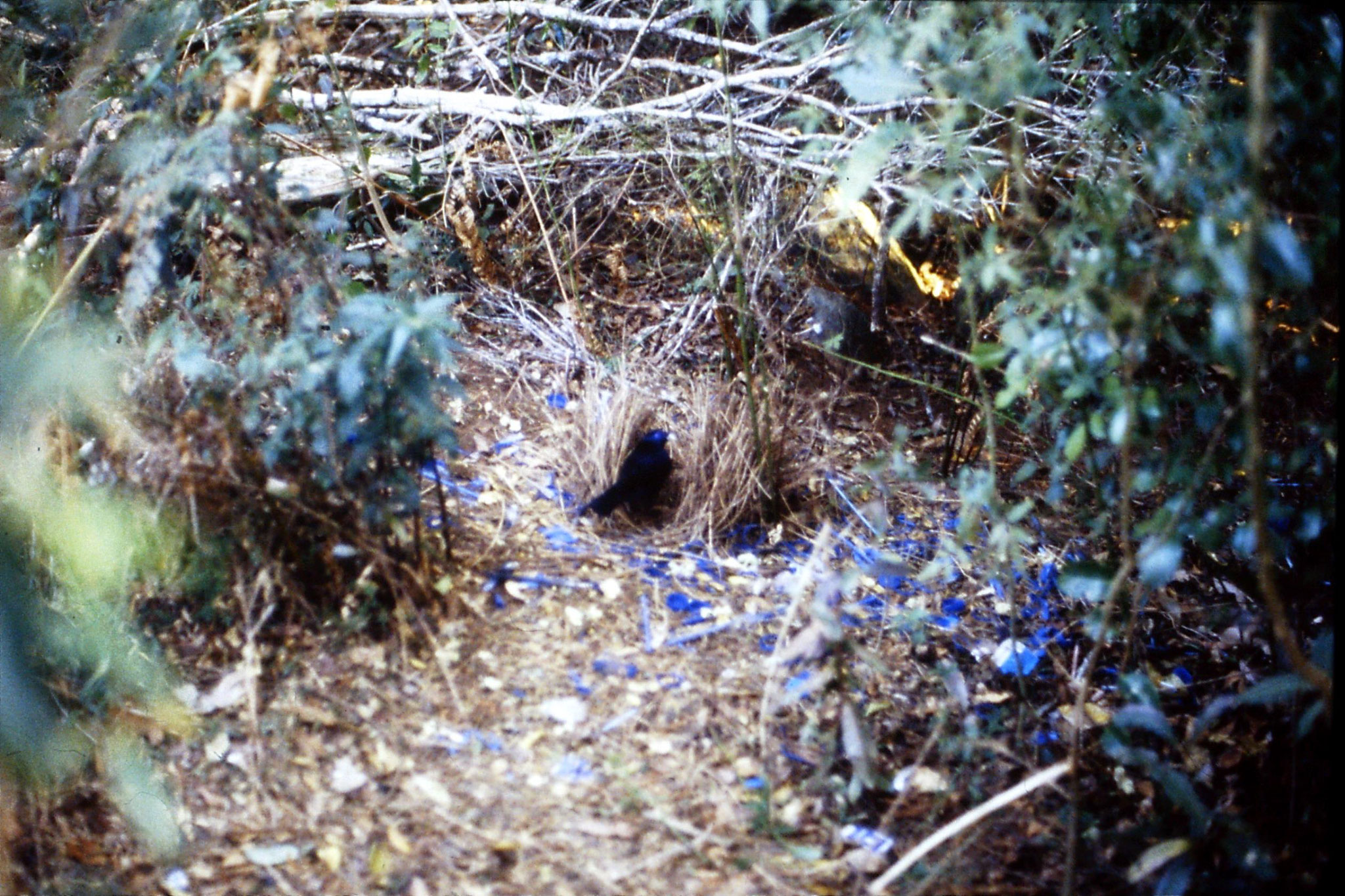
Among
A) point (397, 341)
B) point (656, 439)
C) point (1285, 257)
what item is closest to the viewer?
point (1285, 257)

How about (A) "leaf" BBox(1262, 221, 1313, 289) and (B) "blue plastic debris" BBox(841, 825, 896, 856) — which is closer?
(A) "leaf" BBox(1262, 221, 1313, 289)

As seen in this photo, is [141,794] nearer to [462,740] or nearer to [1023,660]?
[462,740]

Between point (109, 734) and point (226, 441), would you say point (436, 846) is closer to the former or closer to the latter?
point (109, 734)

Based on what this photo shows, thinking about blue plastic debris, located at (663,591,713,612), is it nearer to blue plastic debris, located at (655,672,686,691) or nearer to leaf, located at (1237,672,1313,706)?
blue plastic debris, located at (655,672,686,691)

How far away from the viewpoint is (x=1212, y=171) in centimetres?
143

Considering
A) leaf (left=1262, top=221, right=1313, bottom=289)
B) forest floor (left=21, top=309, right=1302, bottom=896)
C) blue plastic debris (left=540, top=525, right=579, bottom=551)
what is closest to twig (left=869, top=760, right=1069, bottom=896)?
forest floor (left=21, top=309, right=1302, bottom=896)

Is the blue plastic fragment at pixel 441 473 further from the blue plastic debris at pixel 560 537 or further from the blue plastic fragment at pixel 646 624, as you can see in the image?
the blue plastic fragment at pixel 646 624

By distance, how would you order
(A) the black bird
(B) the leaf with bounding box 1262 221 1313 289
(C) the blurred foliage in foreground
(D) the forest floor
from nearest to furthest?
(B) the leaf with bounding box 1262 221 1313 289
(C) the blurred foliage in foreground
(D) the forest floor
(A) the black bird

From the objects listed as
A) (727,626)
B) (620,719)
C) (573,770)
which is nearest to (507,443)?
(727,626)

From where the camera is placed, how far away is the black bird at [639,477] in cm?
240

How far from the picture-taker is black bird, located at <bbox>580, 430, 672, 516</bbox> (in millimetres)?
2404

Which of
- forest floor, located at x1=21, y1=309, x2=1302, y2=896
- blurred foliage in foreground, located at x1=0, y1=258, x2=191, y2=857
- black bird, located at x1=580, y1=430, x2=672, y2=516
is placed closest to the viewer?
blurred foliage in foreground, located at x1=0, y1=258, x2=191, y2=857

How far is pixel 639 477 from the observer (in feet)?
7.98

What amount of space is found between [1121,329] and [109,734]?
1930mm
